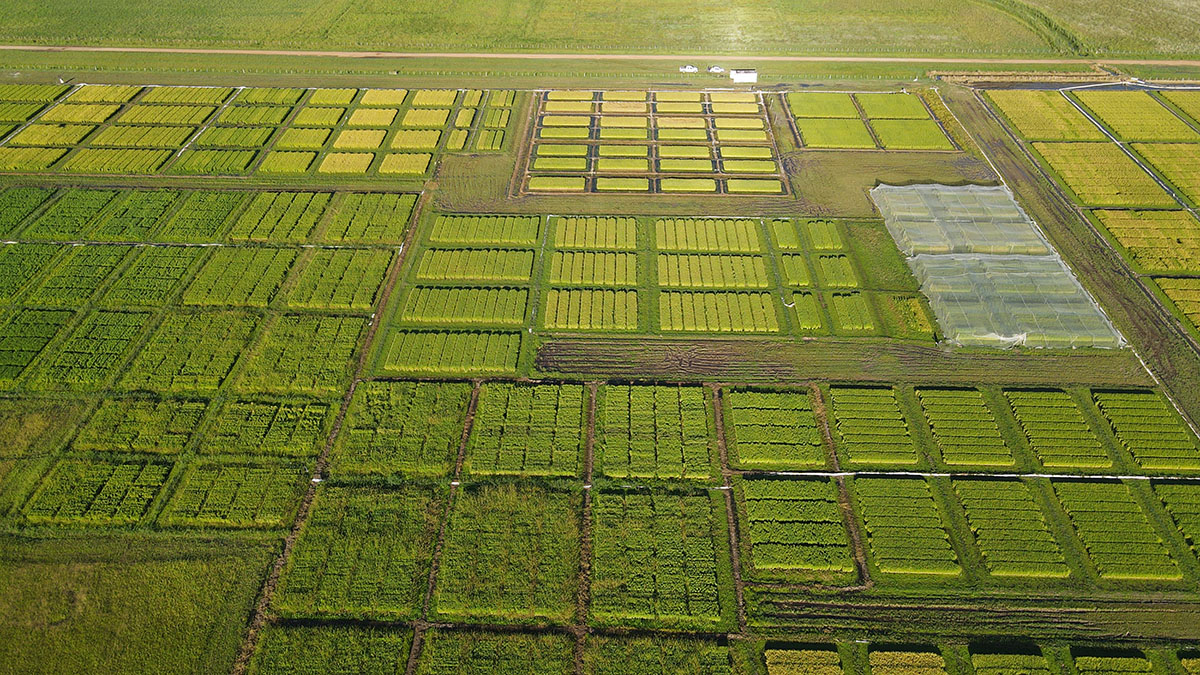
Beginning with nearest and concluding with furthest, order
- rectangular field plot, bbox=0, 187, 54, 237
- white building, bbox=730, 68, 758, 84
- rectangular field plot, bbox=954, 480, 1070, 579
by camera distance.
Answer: rectangular field plot, bbox=954, 480, 1070, 579 → rectangular field plot, bbox=0, 187, 54, 237 → white building, bbox=730, 68, 758, 84

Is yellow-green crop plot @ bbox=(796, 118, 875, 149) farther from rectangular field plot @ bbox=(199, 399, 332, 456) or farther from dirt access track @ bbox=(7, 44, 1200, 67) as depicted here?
rectangular field plot @ bbox=(199, 399, 332, 456)

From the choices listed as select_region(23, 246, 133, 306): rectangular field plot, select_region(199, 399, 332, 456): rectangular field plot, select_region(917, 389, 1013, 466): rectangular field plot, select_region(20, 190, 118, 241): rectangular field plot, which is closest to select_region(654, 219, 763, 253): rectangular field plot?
select_region(917, 389, 1013, 466): rectangular field plot

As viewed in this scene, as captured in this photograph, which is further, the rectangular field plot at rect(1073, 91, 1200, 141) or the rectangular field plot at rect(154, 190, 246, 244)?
the rectangular field plot at rect(1073, 91, 1200, 141)

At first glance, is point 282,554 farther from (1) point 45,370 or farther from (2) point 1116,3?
(2) point 1116,3

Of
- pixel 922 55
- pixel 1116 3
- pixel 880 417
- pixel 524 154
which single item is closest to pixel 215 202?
pixel 524 154

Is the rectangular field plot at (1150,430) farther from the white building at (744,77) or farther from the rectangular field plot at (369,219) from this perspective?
the rectangular field plot at (369,219)

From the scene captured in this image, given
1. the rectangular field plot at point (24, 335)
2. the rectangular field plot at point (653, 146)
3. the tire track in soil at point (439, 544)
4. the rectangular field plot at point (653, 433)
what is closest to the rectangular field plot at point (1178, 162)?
the rectangular field plot at point (653, 146)
